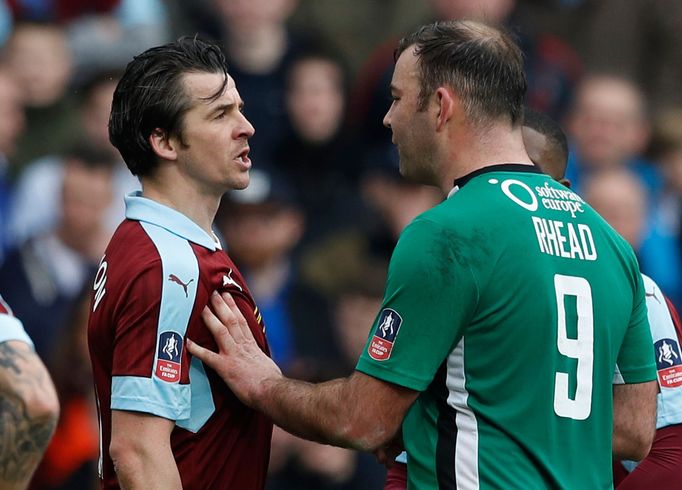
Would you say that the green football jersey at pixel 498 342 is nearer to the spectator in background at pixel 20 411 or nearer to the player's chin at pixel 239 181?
the player's chin at pixel 239 181

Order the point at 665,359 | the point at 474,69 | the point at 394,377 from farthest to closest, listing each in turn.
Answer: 1. the point at 665,359
2. the point at 474,69
3. the point at 394,377

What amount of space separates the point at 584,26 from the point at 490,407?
256 inches

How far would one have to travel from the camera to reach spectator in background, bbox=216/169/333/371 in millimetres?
8438

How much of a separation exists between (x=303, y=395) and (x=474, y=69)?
1.12 metres

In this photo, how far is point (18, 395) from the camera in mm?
4527

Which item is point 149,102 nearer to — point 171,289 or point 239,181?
point 239,181

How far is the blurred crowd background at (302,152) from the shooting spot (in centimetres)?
821

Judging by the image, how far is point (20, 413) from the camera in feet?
14.9

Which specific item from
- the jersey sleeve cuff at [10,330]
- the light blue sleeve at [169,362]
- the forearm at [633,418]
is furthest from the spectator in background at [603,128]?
the light blue sleeve at [169,362]

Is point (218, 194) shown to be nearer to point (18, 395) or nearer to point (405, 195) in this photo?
point (18, 395)

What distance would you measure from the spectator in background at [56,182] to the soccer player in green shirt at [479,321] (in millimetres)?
4740

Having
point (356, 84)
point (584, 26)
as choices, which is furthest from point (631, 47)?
point (356, 84)

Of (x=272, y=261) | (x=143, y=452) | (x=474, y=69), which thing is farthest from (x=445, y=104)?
(x=272, y=261)

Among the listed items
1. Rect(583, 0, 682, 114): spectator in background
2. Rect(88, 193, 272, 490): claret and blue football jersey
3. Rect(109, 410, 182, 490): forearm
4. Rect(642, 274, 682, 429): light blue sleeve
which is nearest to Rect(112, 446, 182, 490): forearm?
Rect(109, 410, 182, 490): forearm
